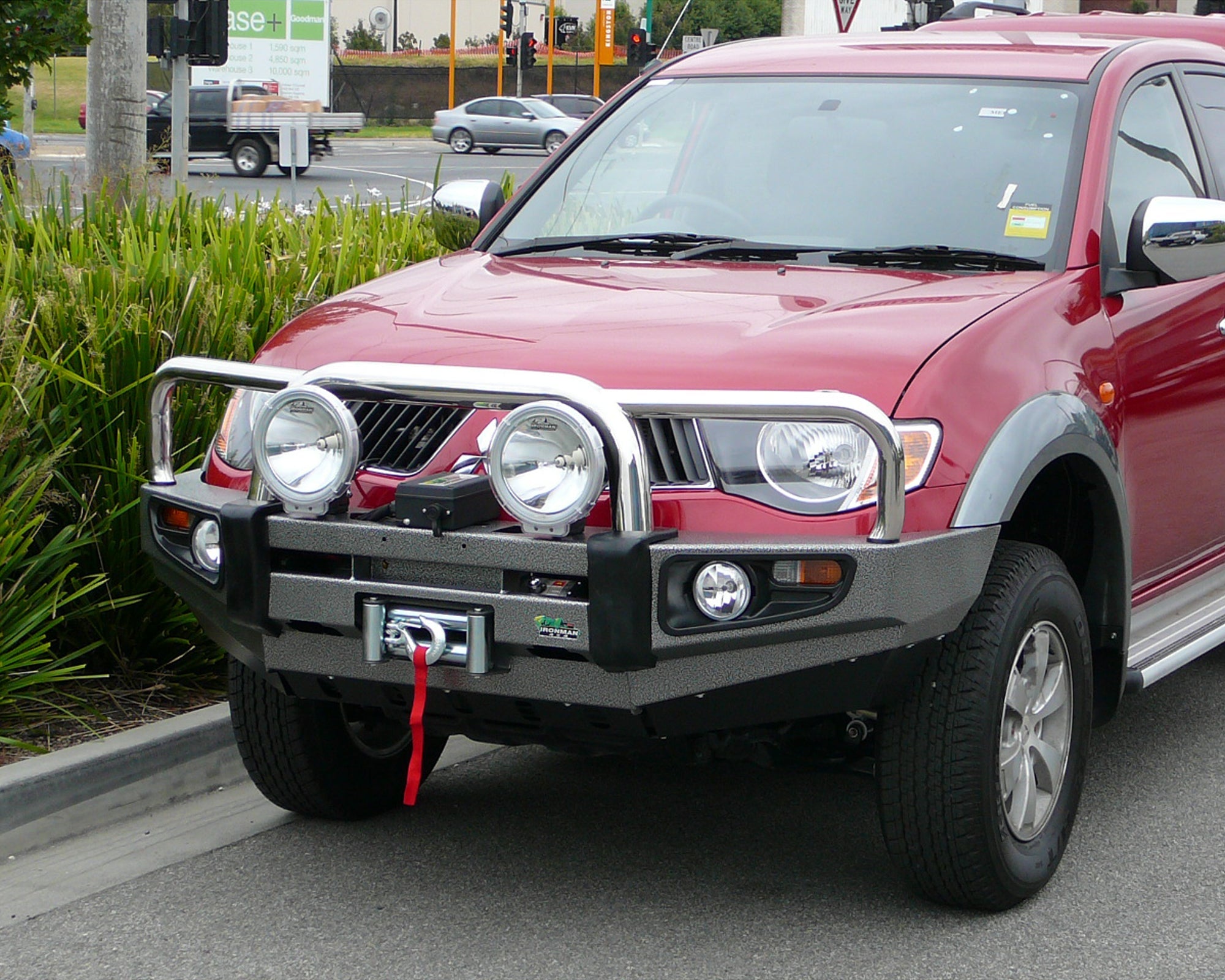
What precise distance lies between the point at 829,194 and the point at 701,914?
1875 millimetres

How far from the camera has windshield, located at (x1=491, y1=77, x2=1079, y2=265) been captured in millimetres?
4398

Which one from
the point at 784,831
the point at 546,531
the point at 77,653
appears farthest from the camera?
the point at 77,653

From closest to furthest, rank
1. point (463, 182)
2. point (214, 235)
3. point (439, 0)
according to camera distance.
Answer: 1. point (463, 182)
2. point (214, 235)
3. point (439, 0)

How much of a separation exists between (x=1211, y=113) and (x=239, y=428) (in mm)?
3025

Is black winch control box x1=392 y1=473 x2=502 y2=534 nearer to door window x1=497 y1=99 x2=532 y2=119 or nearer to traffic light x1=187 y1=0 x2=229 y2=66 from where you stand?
traffic light x1=187 y1=0 x2=229 y2=66

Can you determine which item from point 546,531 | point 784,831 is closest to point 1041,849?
point 784,831

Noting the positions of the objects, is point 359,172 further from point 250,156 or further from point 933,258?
point 933,258

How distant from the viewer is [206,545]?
3713 mm

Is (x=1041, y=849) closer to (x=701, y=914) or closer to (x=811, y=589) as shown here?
(x=701, y=914)

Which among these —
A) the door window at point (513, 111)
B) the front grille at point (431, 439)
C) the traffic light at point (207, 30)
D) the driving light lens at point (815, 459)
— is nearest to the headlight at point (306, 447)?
the front grille at point (431, 439)

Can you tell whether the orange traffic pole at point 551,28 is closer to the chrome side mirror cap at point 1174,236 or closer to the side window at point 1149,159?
the side window at point 1149,159

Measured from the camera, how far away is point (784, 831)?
4.42 m

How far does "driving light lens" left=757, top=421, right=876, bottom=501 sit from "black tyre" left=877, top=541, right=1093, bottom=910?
439 millimetres

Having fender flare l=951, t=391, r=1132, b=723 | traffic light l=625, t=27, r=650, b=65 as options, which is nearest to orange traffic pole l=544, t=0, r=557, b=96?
traffic light l=625, t=27, r=650, b=65
